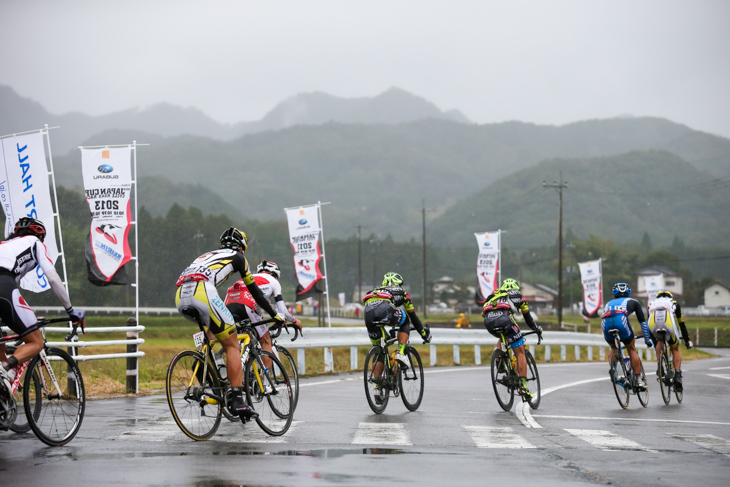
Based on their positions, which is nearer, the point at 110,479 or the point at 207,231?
the point at 110,479

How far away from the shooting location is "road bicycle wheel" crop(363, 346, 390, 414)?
1145 centimetres

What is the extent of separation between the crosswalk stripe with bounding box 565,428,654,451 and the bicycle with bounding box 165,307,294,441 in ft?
9.95

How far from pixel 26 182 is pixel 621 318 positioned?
32.2 ft

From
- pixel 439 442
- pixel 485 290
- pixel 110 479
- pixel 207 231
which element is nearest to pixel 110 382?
pixel 439 442

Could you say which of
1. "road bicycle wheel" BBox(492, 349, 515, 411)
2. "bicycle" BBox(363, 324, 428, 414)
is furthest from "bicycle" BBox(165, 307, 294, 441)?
"road bicycle wheel" BBox(492, 349, 515, 411)

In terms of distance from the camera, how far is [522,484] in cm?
627

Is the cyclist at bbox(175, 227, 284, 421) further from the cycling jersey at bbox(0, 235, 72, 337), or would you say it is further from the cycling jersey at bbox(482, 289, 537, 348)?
the cycling jersey at bbox(482, 289, 537, 348)

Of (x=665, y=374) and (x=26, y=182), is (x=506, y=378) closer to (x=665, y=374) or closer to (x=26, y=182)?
(x=665, y=374)

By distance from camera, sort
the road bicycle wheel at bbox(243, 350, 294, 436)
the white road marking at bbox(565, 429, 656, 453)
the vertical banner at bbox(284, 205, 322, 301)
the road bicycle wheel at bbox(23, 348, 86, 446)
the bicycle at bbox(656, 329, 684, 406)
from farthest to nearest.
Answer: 1. the vertical banner at bbox(284, 205, 322, 301)
2. the bicycle at bbox(656, 329, 684, 406)
3. the road bicycle wheel at bbox(243, 350, 294, 436)
4. the white road marking at bbox(565, 429, 656, 453)
5. the road bicycle wheel at bbox(23, 348, 86, 446)

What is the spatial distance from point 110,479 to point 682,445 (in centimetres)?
549

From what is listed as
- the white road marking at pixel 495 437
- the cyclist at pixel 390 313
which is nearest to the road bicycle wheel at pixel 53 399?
the white road marking at pixel 495 437

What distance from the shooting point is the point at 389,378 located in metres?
11.7

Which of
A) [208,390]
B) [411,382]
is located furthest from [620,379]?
[208,390]

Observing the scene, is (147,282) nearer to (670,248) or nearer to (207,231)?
(207,231)
